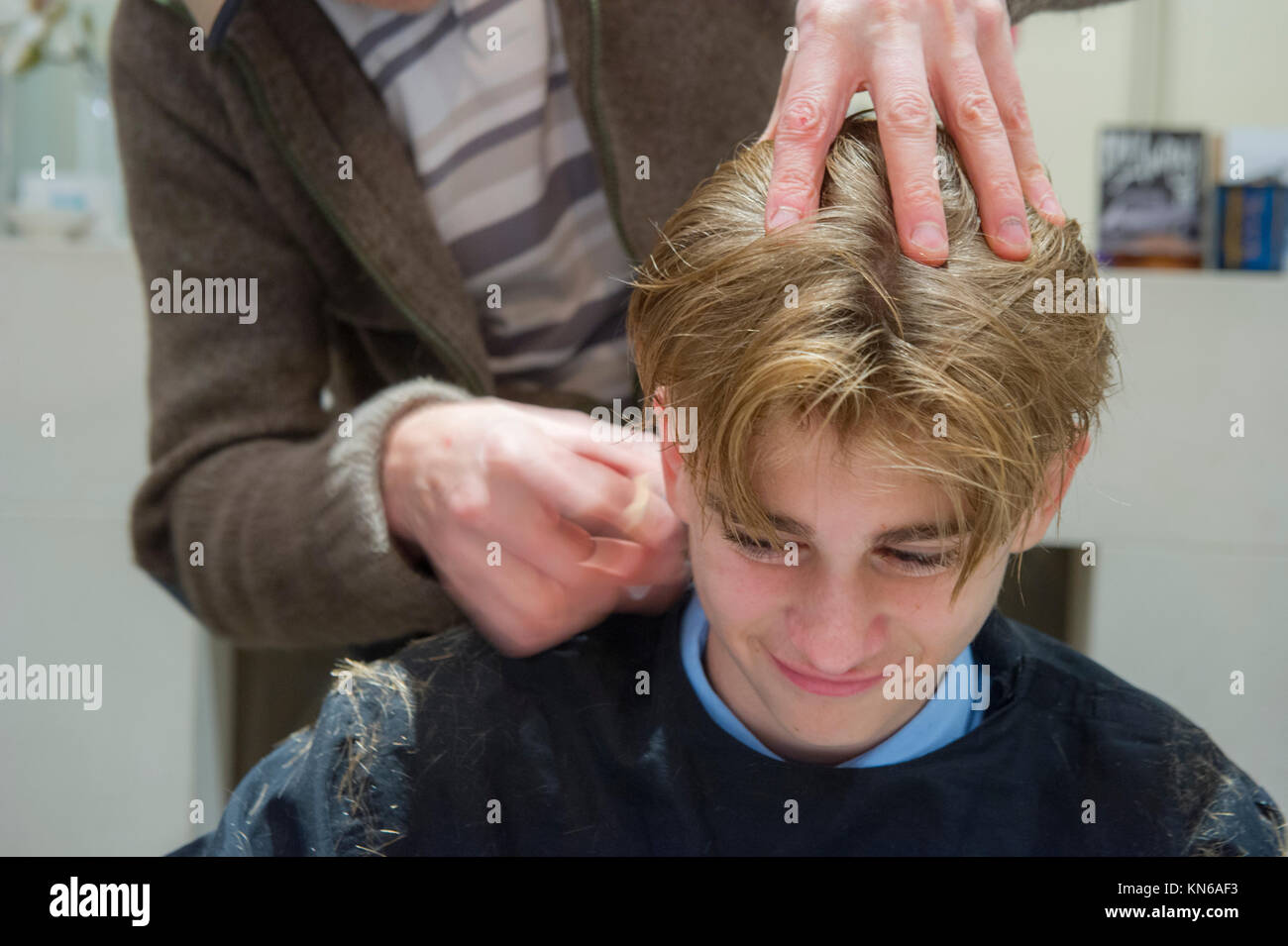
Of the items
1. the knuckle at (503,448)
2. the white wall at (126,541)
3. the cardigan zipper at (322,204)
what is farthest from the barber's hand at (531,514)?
the white wall at (126,541)

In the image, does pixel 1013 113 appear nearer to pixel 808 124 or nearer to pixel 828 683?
pixel 808 124

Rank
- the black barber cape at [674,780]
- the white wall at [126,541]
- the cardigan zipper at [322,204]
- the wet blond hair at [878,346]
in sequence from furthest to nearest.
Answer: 1. the white wall at [126,541]
2. the cardigan zipper at [322,204]
3. the black barber cape at [674,780]
4. the wet blond hair at [878,346]

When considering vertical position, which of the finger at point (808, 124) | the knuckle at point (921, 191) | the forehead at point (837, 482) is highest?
the finger at point (808, 124)

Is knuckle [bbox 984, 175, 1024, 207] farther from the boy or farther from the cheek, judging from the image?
the cheek

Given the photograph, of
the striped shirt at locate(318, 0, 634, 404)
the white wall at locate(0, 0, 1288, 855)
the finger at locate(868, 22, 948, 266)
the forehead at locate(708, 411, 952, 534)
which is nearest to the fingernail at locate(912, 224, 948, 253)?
the finger at locate(868, 22, 948, 266)

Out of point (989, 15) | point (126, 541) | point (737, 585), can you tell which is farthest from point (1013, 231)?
point (126, 541)

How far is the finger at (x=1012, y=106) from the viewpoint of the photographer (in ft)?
1.94

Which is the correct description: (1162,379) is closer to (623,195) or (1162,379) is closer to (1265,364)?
(1265,364)

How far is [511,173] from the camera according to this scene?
0.83 metres

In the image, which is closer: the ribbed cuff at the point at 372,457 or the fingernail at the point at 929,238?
the fingernail at the point at 929,238

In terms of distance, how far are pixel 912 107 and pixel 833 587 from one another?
0.80 ft

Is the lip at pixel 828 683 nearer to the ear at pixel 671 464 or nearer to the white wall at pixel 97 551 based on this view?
the ear at pixel 671 464

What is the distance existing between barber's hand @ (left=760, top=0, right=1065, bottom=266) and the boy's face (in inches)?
4.8
